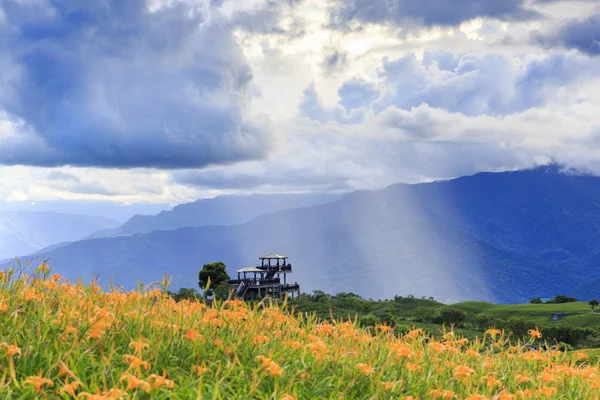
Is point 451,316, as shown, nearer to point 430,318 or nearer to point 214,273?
point 430,318

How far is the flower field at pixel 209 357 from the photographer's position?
14.3 feet

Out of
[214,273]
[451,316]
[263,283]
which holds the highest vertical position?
[214,273]

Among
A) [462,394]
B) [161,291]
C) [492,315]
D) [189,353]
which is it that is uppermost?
[161,291]

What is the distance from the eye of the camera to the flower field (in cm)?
436

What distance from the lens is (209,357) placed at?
5.25 metres

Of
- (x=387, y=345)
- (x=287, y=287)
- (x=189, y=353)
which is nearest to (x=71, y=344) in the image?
(x=189, y=353)

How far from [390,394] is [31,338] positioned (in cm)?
313

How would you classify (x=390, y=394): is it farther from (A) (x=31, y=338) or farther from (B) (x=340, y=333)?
(A) (x=31, y=338)

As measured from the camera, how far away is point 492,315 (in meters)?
64.3

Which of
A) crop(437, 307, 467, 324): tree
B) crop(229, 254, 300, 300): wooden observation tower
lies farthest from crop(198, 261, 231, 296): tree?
crop(437, 307, 467, 324): tree

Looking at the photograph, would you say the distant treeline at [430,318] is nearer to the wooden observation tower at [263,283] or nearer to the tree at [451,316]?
the tree at [451,316]

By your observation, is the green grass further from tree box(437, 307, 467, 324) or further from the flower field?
the flower field

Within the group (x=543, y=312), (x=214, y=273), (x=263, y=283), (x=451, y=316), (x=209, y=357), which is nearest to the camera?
(x=209, y=357)

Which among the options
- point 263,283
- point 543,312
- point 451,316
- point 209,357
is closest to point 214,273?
point 263,283
